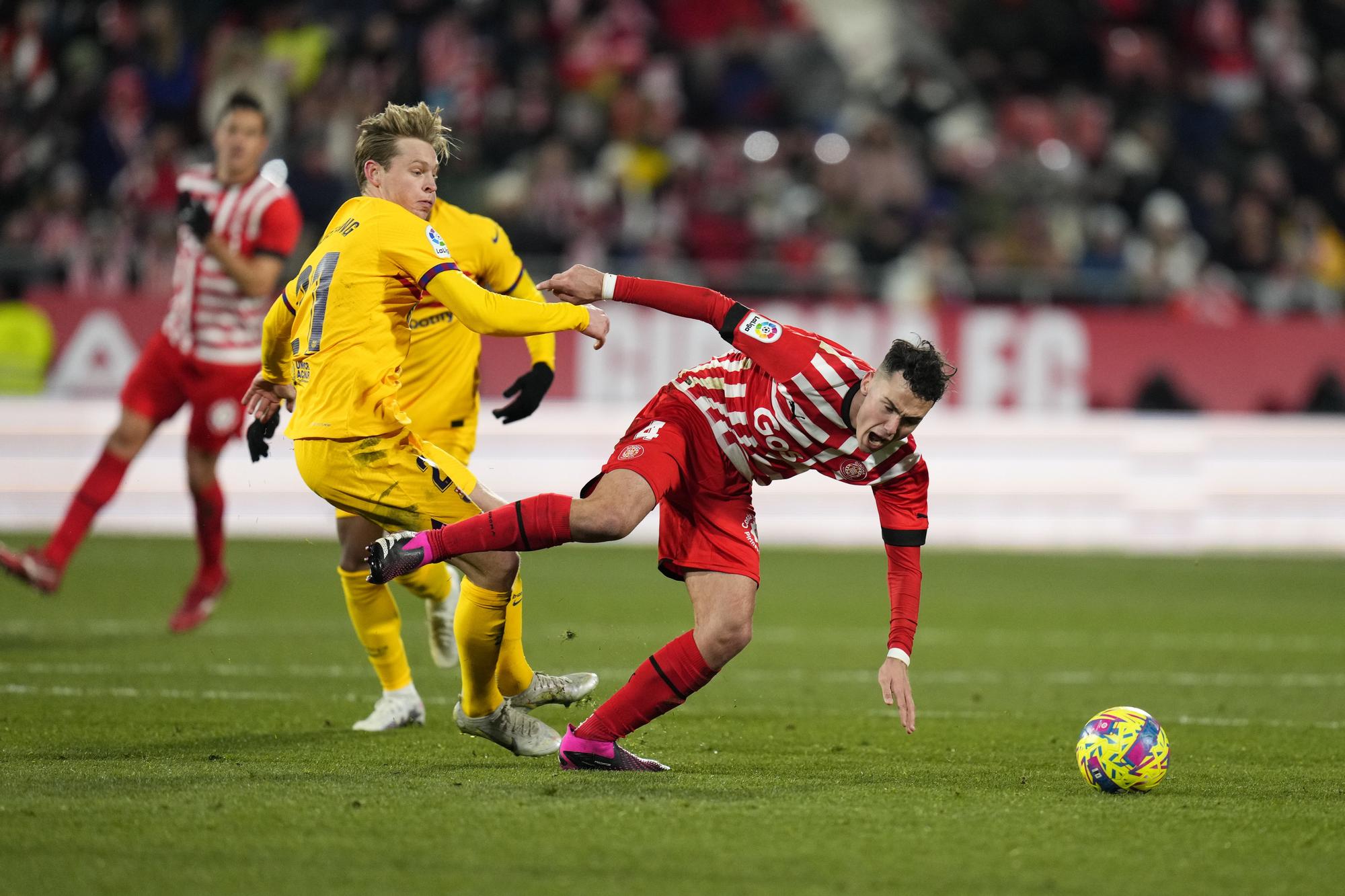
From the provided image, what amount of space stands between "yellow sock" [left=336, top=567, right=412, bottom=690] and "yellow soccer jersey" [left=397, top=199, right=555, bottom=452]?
722 millimetres

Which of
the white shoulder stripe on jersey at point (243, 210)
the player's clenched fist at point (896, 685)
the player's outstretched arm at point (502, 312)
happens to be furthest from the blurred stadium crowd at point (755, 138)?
the player's clenched fist at point (896, 685)

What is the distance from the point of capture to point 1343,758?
6.05 m

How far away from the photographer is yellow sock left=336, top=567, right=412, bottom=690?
21.1 feet

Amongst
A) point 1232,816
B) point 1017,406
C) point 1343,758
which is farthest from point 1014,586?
point 1232,816

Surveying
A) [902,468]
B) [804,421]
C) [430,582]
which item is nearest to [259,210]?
[430,582]

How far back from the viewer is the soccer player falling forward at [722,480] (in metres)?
5.20

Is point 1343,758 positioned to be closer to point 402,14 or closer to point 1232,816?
point 1232,816

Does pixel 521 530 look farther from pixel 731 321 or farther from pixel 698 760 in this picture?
pixel 698 760

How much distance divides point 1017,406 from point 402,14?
24.9ft

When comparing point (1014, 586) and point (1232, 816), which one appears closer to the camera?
point (1232, 816)

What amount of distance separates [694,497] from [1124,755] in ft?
5.27

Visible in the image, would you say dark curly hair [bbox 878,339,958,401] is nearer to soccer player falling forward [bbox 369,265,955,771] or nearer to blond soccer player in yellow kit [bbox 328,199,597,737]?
soccer player falling forward [bbox 369,265,955,771]

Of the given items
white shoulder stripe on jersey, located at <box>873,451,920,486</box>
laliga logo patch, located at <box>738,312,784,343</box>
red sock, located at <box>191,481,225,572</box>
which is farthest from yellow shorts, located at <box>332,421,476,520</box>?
red sock, located at <box>191,481,225,572</box>

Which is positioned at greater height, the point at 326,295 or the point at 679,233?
the point at 679,233
